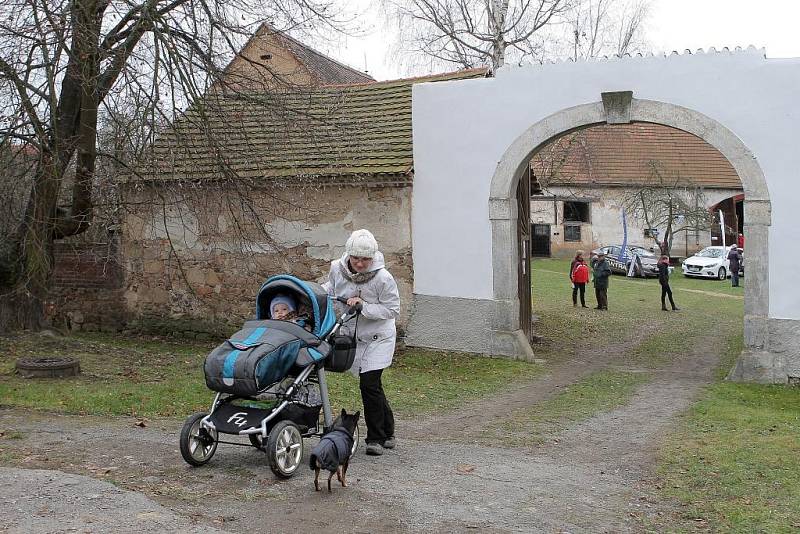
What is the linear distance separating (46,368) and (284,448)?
Answer: 5.49 m

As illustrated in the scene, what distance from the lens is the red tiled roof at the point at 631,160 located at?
37.7 meters

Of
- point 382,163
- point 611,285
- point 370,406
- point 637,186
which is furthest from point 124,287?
point 637,186

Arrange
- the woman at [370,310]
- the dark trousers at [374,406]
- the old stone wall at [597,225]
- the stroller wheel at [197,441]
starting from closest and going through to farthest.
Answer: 1. the stroller wheel at [197,441]
2. the woman at [370,310]
3. the dark trousers at [374,406]
4. the old stone wall at [597,225]

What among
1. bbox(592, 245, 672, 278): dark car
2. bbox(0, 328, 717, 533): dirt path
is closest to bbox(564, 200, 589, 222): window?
bbox(592, 245, 672, 278): dark car

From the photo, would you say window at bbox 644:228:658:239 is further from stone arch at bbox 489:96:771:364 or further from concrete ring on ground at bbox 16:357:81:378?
concrete ring on ground at bbox 16:357:81:378

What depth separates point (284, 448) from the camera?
589 centimetres

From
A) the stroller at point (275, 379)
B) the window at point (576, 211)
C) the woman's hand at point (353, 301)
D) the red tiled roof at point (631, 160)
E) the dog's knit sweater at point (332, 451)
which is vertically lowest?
the dog's knit sweater at point (332, 451)

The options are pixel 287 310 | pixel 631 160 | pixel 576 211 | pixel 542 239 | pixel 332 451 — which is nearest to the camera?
pixel 332 451

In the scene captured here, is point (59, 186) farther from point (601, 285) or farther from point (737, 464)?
point (601, 285)

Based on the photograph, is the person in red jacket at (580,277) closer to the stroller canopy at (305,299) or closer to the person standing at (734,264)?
the person standing at (734,264)

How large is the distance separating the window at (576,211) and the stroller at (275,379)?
34.6 m

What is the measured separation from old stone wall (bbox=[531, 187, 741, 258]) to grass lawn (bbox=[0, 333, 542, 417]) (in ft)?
87.2

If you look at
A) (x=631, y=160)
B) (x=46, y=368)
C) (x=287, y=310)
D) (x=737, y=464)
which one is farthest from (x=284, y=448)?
(x=631, y=160)

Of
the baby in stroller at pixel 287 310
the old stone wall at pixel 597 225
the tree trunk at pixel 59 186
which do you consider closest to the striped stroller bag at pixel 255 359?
the baby in stroller at pixel 287 310
